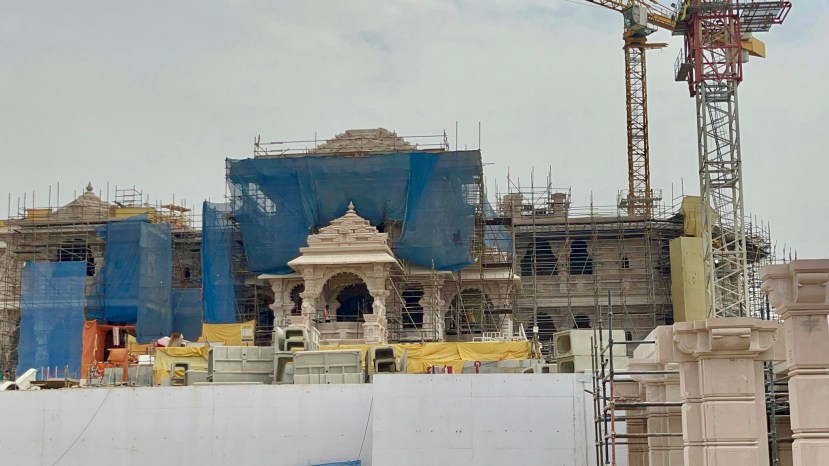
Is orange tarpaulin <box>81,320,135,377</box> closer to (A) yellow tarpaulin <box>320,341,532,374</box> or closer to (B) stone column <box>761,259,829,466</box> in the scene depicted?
(A) yellow tarpaulin <box>320,341,532,374</box>

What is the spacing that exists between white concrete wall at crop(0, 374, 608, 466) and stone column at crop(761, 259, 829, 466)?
1651 centimetres

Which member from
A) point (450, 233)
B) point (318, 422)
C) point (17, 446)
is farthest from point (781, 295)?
point (450, 233)

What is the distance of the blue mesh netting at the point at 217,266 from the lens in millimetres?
59250

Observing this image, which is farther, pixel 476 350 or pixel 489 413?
pixel 476 350

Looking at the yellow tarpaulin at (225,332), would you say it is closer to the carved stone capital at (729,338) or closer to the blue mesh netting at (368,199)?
the blue mesh netting at (368,199)

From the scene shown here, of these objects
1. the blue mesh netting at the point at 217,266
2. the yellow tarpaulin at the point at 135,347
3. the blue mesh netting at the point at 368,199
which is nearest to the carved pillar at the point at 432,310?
the blue mesh netting at the point at 368,199

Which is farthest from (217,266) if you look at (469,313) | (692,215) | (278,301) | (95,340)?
(692,215)

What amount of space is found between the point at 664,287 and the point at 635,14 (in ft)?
83.3

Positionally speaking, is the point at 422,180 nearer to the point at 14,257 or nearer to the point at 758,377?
the point at 14,257

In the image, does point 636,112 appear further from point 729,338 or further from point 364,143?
point 729,338

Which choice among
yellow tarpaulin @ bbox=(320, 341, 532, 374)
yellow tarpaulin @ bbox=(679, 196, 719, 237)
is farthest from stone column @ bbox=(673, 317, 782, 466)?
yellow tarpaulin @ bbox=(679, 196, 719, 237)

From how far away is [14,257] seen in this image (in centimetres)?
6475

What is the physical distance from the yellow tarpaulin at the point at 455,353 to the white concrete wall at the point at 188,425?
8.21m

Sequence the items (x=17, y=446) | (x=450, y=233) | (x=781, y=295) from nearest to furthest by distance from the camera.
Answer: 1. (x=781, y=295)
2. (x=17, y=446)
3. (x=450, y=233)
